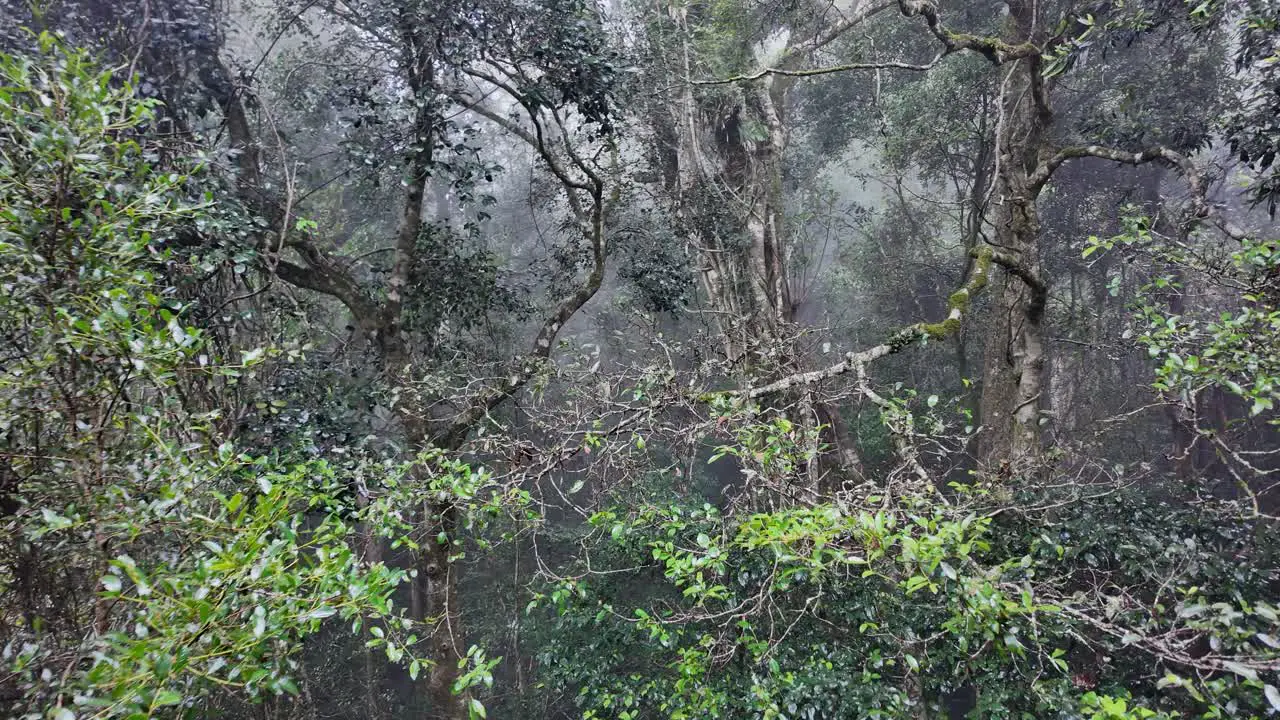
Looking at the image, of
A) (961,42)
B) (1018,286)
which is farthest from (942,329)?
(1018,286)

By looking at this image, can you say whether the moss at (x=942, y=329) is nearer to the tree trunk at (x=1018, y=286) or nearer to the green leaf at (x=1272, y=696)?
the tree trunk at (x=1018, y=286)

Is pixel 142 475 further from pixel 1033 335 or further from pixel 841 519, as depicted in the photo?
pixel 1033 335

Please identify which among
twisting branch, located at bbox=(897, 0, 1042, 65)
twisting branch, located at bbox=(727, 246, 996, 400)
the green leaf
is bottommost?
the green leaf

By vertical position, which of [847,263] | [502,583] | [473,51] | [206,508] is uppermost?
[847,263]

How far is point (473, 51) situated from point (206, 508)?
3755 mm

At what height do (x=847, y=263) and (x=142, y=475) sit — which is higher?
(x=847, y=263)

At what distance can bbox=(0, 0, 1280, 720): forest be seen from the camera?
6.21 ft

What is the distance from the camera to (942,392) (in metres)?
9.91

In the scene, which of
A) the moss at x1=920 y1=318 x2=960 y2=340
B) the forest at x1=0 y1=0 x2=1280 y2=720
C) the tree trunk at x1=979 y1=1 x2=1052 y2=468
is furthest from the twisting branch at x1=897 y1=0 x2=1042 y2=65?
the moss at x1=920 y1=318 x2=960 y2=340

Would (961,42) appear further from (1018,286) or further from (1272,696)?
(1272,696)

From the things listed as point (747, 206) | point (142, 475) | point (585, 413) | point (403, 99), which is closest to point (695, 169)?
point (747, 206)

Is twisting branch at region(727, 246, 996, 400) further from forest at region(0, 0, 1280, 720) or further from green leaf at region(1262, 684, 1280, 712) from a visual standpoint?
green leaf at region(1262, 684, 1280, 712)

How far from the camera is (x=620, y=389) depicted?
4562 millimetres

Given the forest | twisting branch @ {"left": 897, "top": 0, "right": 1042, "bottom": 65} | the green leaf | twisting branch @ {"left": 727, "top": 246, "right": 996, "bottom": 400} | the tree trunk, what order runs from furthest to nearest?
the tree trunk → twisting branch @ {"left": 897, "top": 0, "right": 1042, "bottom": 65} → twisting branch @ {"left": 727, "top": 246, "right": 996, "bottom": 400} → the forest → the green leaf
